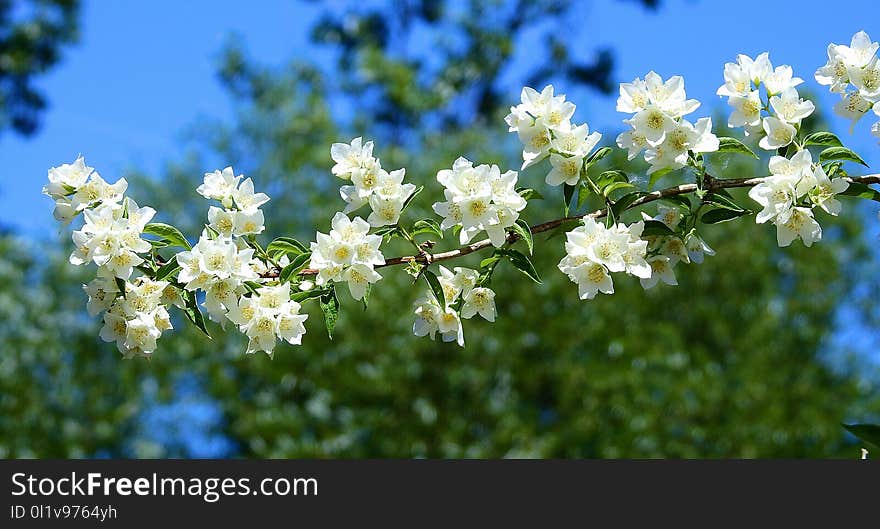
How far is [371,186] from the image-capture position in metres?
1.61

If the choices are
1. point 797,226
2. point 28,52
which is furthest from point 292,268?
point 28,52

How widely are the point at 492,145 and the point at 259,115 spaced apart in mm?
2780

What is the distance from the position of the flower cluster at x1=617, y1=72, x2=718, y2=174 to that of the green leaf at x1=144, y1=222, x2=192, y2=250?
2.51 feet

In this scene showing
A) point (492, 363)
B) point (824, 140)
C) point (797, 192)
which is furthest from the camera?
point (492, 363)

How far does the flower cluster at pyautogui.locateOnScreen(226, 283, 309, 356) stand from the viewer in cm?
152

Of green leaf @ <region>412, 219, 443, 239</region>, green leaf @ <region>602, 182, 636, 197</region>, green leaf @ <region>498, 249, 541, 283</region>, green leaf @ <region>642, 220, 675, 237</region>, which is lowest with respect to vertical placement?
green leaf @ <region>498, 249, 541, 283</region>

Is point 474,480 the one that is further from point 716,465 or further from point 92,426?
point 92,426

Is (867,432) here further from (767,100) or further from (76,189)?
(76,189)

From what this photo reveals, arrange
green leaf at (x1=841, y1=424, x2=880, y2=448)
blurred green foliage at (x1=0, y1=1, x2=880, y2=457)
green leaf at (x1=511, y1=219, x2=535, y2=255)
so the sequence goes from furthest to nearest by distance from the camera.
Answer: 1. blurred green foliage at (x1=0, y1=1, x2=880, y2=457)
2. green leaf at (x1=511, y1=219, x2=535, y2=255)
3. green leaf at (x1=841, y1=424, x2=880, y2=448)

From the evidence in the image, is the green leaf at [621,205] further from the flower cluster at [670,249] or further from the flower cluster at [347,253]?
the flower cluster at [347,253]

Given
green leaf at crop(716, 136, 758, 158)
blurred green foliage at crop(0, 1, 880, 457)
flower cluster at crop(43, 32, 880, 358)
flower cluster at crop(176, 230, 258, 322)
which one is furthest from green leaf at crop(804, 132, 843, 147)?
blurred green foliage at crop(0, 1, 880, 457)

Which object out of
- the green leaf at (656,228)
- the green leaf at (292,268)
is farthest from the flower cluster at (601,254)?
the green leaf at (292,268)

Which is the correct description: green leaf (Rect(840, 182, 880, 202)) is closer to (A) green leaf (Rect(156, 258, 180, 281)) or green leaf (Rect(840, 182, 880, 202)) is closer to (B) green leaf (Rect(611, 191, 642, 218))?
(B) green leaf (Rect(611, 191, 642, 218))

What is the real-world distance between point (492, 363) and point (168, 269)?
15.6ft
